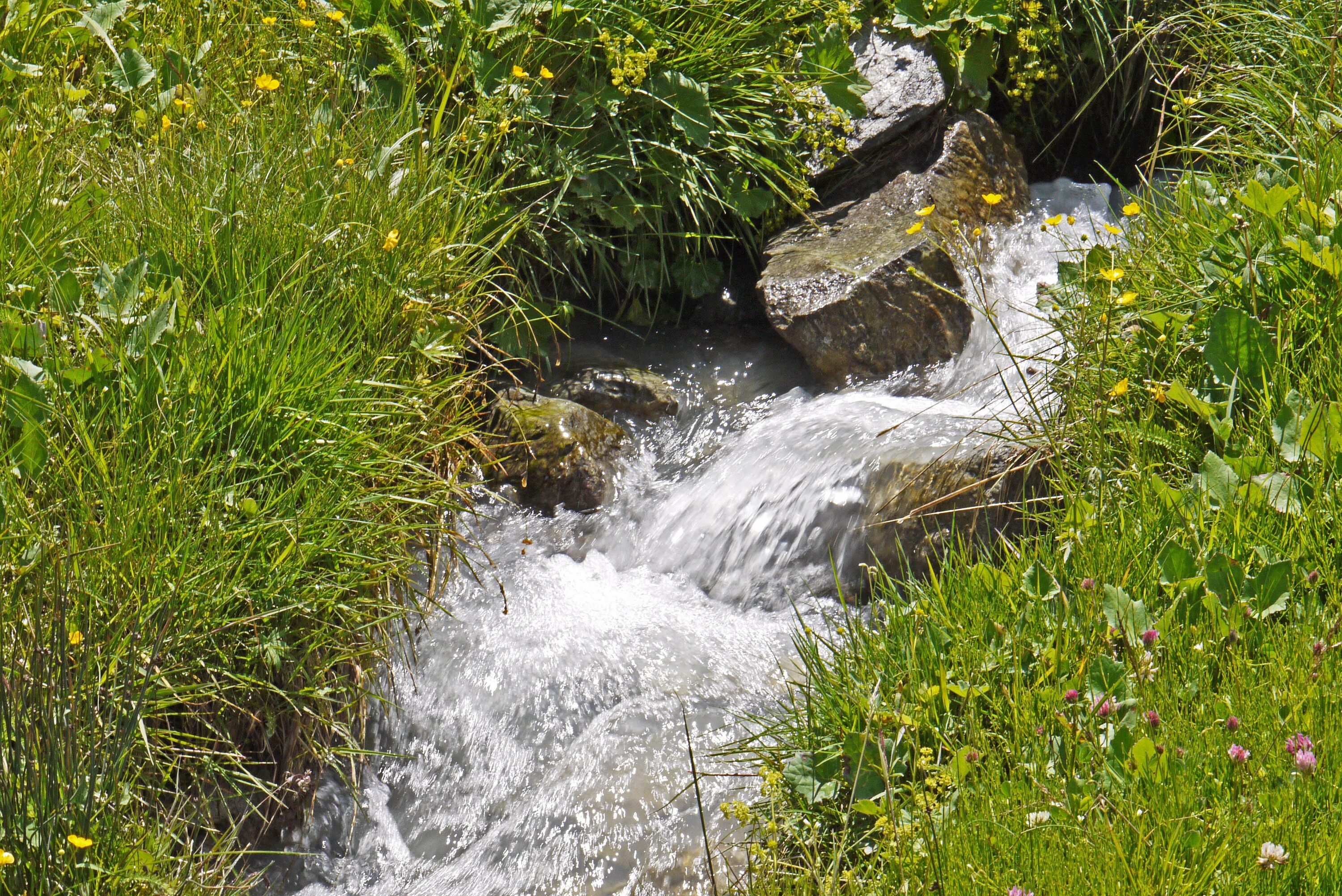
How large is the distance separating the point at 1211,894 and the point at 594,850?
1668 mm

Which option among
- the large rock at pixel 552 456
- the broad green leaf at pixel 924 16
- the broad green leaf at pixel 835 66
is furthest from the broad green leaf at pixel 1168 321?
the broad green leaf at pixel 924 16

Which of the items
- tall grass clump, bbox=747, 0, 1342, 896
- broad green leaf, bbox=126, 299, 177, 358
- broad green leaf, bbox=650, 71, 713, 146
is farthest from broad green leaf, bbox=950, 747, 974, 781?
broad green leaf, bbox=650, 71, 713, 146

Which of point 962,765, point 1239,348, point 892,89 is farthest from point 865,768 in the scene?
point 892,89

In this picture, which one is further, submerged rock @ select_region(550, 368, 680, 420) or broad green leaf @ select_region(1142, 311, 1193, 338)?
submerged rock @ select_region(550, 368, 680, 420)

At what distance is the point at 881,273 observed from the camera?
4.30 meters

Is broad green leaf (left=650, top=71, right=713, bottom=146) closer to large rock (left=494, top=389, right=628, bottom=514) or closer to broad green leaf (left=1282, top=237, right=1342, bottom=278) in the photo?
large rock (left=494, top=389, right=628, bottom=514)

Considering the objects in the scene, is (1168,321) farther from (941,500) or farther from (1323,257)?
(941,500)

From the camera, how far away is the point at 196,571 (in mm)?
2268

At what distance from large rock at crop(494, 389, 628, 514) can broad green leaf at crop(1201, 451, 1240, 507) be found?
2231mm

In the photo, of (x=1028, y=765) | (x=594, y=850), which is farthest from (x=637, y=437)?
(x=1028, y=765)

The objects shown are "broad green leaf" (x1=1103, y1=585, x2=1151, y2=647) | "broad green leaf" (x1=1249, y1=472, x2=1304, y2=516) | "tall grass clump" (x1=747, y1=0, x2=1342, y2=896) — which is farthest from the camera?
"broad green leaf" (x1=1249, y1=472, x2=1304, y2=516)

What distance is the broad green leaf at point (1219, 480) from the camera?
7.68ft

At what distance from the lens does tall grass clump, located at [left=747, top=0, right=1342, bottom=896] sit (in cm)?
170

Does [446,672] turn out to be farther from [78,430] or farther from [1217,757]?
[1217,757]
